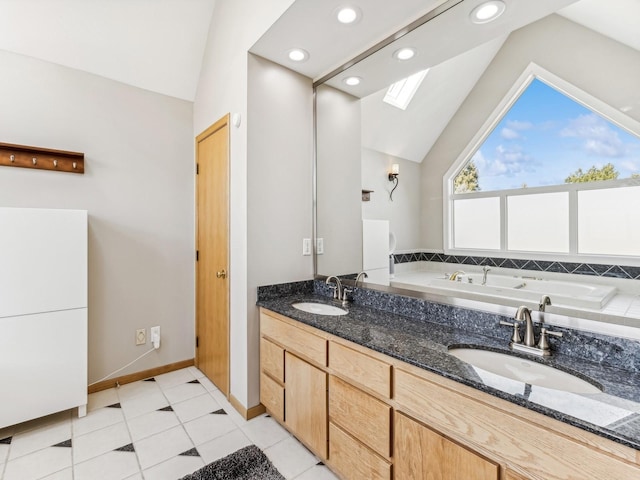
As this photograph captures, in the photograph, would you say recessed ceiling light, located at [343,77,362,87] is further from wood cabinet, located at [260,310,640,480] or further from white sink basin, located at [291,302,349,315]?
wood cabinet, located at [260,310,640,480]

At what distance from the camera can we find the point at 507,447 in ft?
3.07

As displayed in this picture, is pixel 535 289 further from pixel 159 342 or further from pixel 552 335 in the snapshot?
pixel 159 342

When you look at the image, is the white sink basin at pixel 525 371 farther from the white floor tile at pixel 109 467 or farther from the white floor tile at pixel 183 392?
the white floor tile at pixel 183 392

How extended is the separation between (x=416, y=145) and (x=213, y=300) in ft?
6.51

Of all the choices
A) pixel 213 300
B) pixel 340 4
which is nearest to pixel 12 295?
pixel 213 300

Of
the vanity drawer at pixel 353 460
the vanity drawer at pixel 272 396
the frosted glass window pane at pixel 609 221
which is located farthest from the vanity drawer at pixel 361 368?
the frosted glass window pane at pixel 609 221

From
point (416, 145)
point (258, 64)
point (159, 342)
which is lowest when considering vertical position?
point (159, 342)

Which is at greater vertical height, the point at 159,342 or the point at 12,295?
the point at 12,295

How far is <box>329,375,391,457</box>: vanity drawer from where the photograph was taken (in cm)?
130

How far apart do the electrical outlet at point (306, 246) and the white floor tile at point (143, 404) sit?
154 cm

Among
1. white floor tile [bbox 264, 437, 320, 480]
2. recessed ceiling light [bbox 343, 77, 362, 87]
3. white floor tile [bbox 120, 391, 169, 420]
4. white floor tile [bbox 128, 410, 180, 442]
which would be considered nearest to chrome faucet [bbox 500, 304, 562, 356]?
white floor tile [bbox 264, 437, 320, 480]

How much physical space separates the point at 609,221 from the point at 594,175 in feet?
0.60

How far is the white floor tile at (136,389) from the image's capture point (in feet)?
8.04

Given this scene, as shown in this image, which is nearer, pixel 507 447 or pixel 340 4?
pixel 507 447
